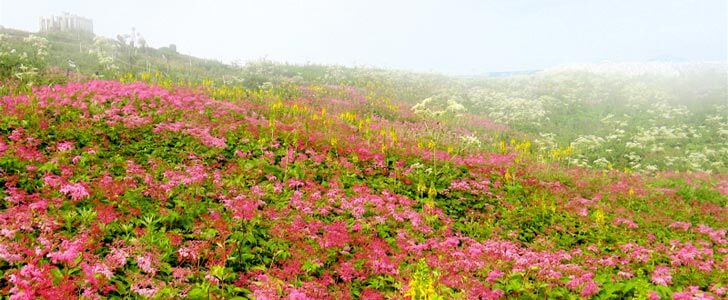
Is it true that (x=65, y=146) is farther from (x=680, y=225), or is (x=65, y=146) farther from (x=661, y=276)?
(x=680, y=225)

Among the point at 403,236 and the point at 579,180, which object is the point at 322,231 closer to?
the point at 403,236

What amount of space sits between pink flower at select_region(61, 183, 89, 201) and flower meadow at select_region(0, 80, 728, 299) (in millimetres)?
31

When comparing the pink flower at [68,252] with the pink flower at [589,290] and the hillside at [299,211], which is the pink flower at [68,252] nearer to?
the hillside at [299,211]

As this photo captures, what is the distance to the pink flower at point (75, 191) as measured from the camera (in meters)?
7.17

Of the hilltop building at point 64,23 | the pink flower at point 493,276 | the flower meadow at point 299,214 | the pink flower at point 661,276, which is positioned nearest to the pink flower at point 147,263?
the flower meadow at point 299,214

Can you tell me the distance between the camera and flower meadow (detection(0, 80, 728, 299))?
5.91 meters

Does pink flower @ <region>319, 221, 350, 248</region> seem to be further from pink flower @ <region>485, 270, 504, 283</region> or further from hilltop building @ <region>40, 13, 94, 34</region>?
hilltop building @ <region>40, 13, 94, 34</region>

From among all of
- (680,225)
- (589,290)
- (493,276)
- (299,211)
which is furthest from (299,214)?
(680,225)

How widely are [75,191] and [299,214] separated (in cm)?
360

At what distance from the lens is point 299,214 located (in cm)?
817

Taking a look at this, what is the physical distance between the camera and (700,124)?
936 inches

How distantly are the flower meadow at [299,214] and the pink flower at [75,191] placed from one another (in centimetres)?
3

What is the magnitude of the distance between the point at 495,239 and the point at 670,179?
8.36 metres

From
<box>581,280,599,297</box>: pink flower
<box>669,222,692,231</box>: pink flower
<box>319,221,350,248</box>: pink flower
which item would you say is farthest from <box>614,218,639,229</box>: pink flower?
<box>319,221,350,248</box>: pink flower
